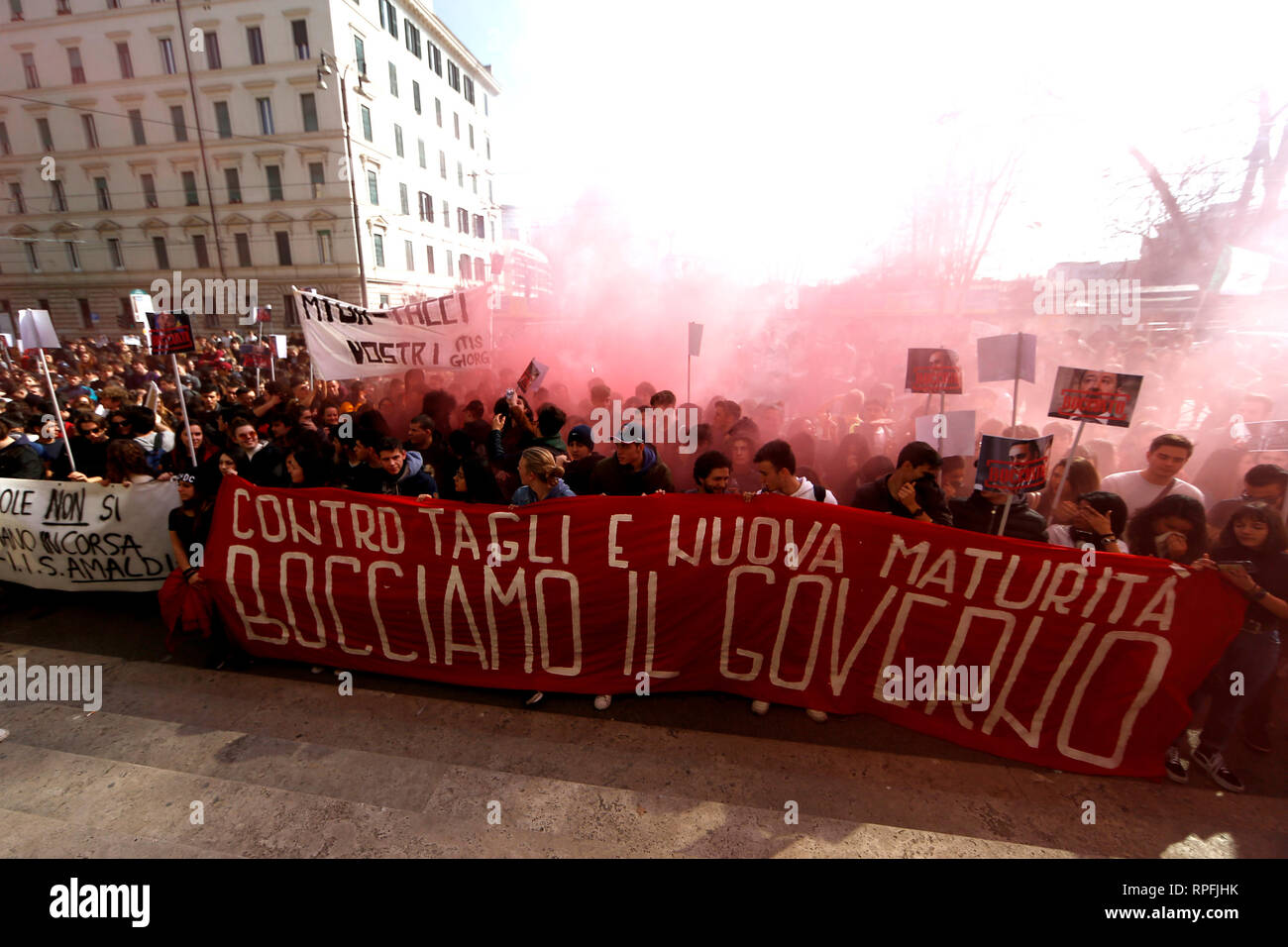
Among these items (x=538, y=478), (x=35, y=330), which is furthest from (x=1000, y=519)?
(x=35, y=330)

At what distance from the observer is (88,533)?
13.9 feet

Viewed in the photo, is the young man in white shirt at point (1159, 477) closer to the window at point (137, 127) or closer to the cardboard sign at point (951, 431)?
the cardboard sign at point (951, 431)

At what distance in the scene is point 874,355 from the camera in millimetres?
12602

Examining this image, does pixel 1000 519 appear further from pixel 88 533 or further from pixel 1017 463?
pixel 88 533

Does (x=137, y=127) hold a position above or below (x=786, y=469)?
above

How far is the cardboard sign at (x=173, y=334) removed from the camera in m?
5.01

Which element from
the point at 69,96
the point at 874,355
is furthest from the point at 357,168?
the point at 874,355

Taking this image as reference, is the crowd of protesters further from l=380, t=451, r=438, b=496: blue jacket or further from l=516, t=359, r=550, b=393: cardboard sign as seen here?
l=516, t=359, r=550, b=393: cardboard sign

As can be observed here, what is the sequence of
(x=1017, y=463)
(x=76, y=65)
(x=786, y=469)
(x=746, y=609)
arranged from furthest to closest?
(x=76, y=65), (x=786, y=469), (x=746, y=609), (x=1017, y=463)

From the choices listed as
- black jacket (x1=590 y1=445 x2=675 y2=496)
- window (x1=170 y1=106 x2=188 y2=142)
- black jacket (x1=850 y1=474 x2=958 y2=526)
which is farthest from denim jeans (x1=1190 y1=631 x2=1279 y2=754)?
window (x1=170 y1=106 x2=188 y2=142)

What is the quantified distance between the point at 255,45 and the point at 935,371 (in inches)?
1634

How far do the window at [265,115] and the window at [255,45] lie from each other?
191cm

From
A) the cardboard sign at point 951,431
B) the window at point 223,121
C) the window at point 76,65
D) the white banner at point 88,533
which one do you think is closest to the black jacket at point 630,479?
the cardboard sign at point 951,431

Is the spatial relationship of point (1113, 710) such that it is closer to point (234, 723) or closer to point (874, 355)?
point (234, 723)
